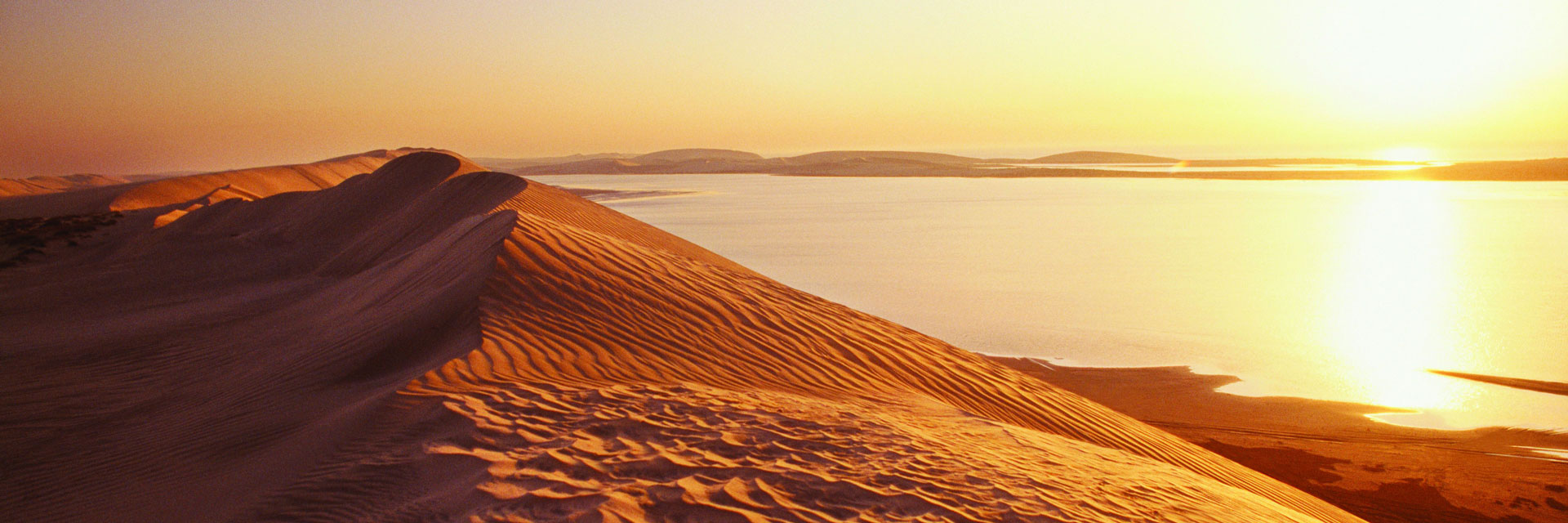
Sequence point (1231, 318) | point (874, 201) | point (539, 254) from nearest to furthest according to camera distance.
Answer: point (539, 254), point (1231, 318), point (874, 201)

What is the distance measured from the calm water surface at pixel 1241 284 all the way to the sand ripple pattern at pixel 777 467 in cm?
414

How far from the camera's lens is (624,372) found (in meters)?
5.09

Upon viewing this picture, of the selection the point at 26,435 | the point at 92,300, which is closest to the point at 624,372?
the point at 26,435

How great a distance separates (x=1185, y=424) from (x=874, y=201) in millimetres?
25517

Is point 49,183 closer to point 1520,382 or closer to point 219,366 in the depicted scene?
point 219,366

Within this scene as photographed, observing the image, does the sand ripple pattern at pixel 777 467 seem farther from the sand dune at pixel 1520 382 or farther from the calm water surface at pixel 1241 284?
the sand dune at pixel 1520 382

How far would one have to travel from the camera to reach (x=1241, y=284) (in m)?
12.2

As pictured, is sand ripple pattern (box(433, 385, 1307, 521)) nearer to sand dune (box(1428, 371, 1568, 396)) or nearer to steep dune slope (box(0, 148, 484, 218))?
sand dune (box(1428, 371, 1568, 396))

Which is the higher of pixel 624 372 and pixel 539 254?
pixel 539 254

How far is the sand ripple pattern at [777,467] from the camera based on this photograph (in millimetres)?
2949

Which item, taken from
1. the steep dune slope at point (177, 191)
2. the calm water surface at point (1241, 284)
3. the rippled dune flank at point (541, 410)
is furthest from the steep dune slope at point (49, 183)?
the rippled dune flank at point (541, 410)

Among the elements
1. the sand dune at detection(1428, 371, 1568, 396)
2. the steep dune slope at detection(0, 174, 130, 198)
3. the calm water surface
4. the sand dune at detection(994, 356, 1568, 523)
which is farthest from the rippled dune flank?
the steep dune slope at detection(0, 174, 130, 198)

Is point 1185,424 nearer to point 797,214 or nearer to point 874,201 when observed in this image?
point 797,214

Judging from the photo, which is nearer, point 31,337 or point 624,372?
point 624,372
